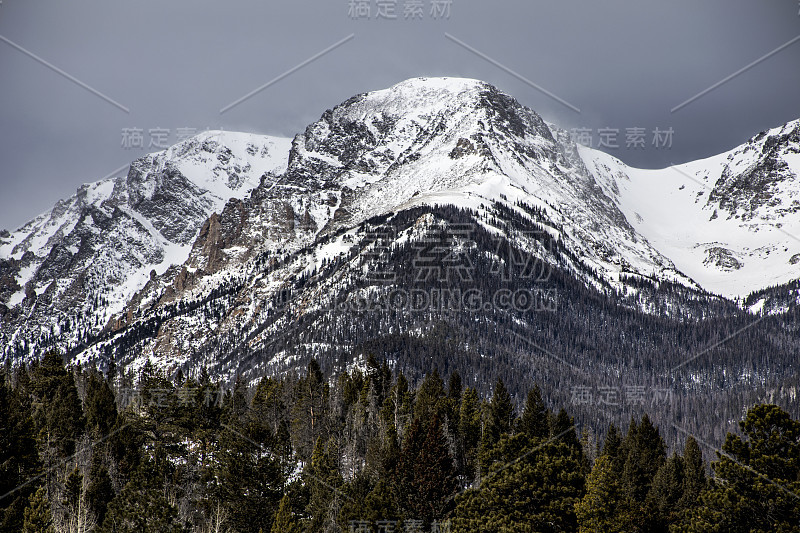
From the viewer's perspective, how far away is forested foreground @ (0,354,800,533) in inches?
1101

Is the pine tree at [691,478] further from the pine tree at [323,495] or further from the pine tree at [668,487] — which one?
the pine tree at [323,495]

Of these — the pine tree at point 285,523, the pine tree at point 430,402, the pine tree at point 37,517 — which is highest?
the pine tree at point 430,402

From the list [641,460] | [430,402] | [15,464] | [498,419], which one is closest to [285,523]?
[15,464]

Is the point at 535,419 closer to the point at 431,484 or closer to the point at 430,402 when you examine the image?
the point at 430,402

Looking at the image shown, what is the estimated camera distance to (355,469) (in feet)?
245

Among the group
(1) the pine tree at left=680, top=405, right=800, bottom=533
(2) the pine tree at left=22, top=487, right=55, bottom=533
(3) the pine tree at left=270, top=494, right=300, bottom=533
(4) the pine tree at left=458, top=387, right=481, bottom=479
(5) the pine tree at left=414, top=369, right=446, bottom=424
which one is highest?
(5) the pine tree at left=414, top=369, right=446, bottom=424

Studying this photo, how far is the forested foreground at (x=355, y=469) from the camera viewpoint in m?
28.0

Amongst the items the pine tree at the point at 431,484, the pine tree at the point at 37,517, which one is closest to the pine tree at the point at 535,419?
the pine tree at the point at 431,484

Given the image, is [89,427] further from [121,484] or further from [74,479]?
[74,479]

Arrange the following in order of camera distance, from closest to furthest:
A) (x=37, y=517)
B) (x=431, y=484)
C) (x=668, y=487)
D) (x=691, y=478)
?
(x=37, y=517) < (x=431, y=484) < (x=668, y=487) < (x=691, y=478)

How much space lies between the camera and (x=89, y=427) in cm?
6181

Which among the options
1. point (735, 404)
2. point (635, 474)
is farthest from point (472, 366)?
point (635, 474)

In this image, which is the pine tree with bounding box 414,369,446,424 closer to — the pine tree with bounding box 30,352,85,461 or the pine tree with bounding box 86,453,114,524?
the pine tree with bounding box 86,453,114,524

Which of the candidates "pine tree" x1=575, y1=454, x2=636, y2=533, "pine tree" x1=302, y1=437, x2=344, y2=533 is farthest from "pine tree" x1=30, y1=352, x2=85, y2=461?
"pine tree" x1=575, y1=454, x2=636, y2=533
